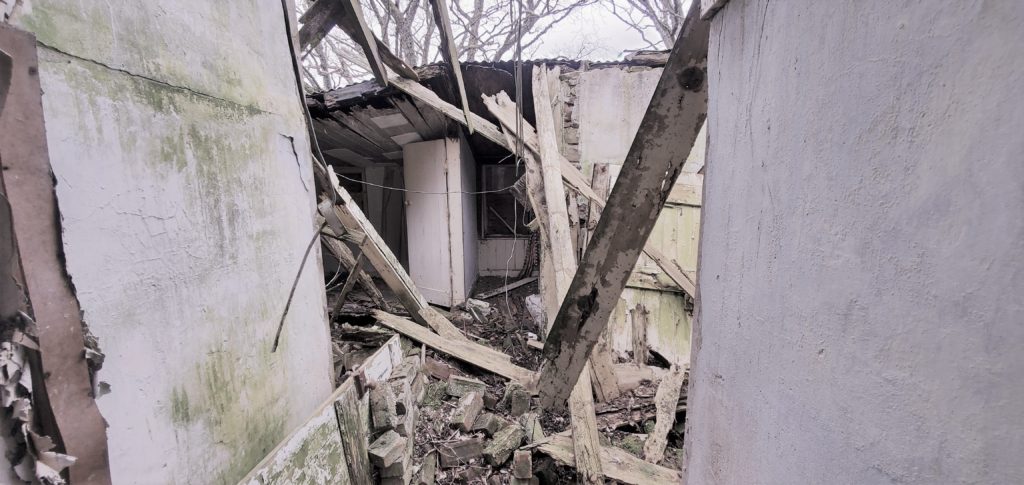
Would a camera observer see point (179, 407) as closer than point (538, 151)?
Yes

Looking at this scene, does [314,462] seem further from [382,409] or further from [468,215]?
[468,215]

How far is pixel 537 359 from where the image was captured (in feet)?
14.9

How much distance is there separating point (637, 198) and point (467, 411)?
2687 millimetres

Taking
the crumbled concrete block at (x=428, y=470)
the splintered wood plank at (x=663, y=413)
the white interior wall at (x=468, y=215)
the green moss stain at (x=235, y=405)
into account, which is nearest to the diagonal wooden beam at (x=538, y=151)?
the splintered wood plank at (x=663, y=413)

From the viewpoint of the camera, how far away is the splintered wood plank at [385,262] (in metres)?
3.37

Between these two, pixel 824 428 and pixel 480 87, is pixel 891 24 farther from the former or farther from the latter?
pixel 480 87

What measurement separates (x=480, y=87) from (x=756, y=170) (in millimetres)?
4206

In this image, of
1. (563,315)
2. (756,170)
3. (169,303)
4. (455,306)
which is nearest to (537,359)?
(455,306)

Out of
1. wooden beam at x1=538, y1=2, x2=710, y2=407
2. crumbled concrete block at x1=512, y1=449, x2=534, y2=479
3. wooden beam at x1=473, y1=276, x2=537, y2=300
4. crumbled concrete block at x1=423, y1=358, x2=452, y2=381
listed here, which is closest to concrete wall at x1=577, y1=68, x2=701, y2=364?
crumbled concrete block at x1=423, y1=358, x2=452, y2=381

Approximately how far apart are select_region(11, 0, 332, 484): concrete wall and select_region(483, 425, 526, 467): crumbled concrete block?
57.9 inches

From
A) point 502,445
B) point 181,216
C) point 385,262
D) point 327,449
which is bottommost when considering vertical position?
point 502,445

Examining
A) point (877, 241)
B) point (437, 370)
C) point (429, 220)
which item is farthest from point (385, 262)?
point (877, 241)

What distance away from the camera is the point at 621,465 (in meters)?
2.74

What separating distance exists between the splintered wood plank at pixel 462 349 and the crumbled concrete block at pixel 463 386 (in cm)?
30
